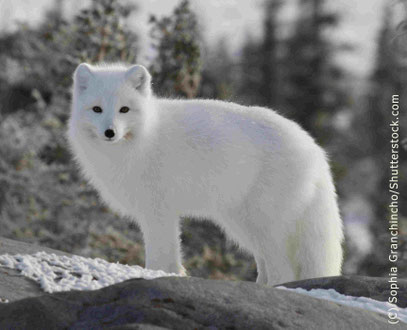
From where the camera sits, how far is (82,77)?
6.21m

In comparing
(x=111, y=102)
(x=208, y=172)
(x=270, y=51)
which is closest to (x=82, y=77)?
(x=111, y=102)

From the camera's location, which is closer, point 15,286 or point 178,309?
point 178,309

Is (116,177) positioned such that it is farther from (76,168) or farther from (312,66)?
(312,66)

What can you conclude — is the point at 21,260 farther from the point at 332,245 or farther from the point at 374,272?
the point at 374,272

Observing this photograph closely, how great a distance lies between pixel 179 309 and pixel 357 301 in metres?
1.60

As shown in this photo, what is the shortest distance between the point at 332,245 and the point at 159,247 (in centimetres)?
174

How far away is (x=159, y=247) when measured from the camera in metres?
6.14

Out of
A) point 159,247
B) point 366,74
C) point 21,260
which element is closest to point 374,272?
point 159,247

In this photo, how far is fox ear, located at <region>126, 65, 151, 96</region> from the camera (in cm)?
620

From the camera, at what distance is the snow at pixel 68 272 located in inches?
177

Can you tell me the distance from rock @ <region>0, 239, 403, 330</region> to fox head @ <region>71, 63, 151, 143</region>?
2.27 metres

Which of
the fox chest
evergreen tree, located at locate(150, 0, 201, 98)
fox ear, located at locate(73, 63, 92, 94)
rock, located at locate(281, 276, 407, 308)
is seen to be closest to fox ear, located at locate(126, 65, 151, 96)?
fox ear, located at locate(73, 63, 92, 94)

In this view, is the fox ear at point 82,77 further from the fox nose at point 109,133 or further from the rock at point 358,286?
the rock at point 358,286

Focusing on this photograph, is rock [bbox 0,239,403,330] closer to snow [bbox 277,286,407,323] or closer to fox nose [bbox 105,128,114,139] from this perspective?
snow [bbox 277,286,407,323]
